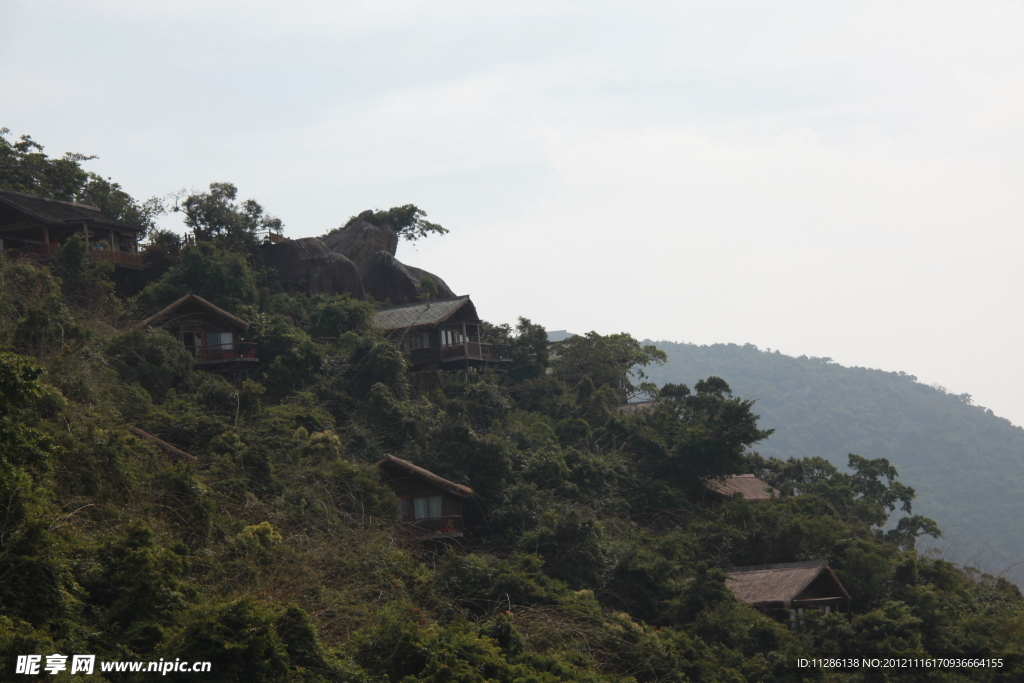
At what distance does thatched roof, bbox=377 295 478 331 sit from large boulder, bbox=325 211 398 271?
6.91 meters

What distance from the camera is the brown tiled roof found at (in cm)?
3638

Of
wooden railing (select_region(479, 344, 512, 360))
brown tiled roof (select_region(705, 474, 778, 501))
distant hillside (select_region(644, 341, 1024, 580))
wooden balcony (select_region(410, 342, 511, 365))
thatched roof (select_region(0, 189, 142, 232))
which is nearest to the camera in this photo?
brown tiled roof (select_region(705, 474, 778, 501))

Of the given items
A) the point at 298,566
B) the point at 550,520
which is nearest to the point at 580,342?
the point at 550,520

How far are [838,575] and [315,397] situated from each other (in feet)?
62.3

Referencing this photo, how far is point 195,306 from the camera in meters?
36.1

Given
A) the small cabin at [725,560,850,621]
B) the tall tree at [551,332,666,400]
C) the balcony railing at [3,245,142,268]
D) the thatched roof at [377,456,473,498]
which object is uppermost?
the balcony railing at [3,245,142,268]

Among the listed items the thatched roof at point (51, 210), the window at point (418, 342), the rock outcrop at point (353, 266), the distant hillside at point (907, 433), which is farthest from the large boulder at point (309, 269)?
the distant hillside at point (907, 433)

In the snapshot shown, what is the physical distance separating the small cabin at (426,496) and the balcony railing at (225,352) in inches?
356

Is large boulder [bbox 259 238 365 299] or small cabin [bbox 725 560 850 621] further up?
large boulder [bbox 259 238 365 299]

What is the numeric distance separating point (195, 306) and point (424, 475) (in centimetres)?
1293

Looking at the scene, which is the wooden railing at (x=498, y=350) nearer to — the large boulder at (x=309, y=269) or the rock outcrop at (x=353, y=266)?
the rock outcrop at (x=353, y=266)

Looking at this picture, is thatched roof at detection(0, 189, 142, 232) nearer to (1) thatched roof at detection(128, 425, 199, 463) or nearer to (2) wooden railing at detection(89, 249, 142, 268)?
(2) wooden railing at detection(89, 249, 142, 268)

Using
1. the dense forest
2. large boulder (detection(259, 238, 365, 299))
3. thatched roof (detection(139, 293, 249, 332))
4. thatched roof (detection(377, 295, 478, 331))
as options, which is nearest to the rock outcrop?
large boulder (detection(259, 238, 365, 299))

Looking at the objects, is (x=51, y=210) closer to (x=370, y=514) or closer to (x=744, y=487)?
(x=370, y=514)
